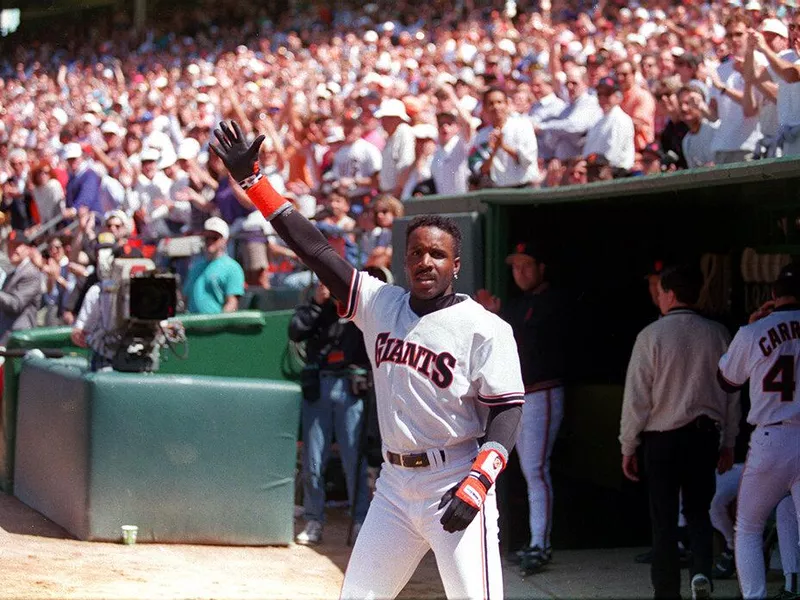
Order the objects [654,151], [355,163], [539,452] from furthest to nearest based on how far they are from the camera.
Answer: [355,163], [654,151], [539,452]

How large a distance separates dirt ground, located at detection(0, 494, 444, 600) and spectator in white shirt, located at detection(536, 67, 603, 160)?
414 cm

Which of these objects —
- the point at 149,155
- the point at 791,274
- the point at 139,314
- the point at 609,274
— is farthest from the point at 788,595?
the point at 149,155

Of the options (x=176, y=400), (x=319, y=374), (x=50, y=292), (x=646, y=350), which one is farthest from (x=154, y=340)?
(x=50, y=292)

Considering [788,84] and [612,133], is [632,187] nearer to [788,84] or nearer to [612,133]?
[788,84]

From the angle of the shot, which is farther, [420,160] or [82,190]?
[82,190]

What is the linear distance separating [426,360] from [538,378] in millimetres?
3526

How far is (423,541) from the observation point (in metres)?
4.38

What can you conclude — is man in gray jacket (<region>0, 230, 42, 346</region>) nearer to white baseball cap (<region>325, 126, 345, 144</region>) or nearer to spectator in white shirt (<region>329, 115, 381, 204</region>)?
spectator in white shirt (<region>329, 115, 381, 204</region>)

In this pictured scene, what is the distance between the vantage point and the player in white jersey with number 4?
611cm

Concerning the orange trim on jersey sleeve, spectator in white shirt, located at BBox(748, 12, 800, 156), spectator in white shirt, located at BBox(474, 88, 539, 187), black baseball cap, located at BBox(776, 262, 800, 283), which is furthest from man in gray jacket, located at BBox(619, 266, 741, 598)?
spectator in white shirt, located at BBox(474, 88, 539, 187)

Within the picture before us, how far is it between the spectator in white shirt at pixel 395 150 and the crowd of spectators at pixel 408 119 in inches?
0.8

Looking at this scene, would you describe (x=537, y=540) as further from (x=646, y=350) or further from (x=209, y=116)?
(x=209, y=116)

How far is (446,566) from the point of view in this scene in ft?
13.9

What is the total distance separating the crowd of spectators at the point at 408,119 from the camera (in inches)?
360
